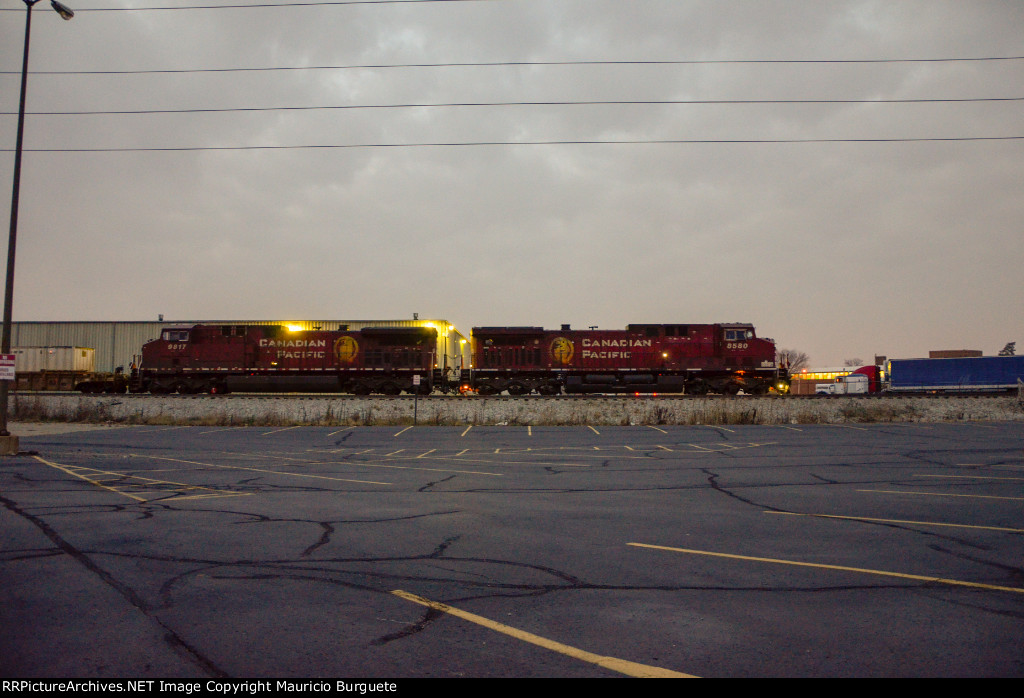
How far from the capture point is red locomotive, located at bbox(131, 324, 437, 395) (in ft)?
110

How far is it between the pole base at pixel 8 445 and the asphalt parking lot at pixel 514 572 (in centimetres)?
317

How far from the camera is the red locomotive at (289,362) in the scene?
3362 cm

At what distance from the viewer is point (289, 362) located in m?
33.9

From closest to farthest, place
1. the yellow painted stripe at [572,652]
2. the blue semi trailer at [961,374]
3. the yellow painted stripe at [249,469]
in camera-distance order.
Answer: the yellow painted stripe at [572,652] → the yellow painted stripe at [249,469] → the blue semi trailer at [961,374]

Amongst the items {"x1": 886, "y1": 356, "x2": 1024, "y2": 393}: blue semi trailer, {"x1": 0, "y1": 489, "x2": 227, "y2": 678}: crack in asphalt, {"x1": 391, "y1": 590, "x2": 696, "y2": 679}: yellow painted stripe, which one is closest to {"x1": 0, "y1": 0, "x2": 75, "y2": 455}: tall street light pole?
{"x1": 0, "y1": 489, "x2": 227, "y2": 678}: crack in asphalt

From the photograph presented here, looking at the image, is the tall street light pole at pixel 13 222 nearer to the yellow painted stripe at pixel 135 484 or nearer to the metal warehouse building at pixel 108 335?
the yellow painted stripe at pixel 135 484

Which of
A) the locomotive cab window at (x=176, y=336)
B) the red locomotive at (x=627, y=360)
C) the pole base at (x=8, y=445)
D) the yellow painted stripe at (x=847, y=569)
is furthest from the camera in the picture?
the locomotive cab window at (x=176, y=336)

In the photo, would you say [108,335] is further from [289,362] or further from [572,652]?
[572,652]

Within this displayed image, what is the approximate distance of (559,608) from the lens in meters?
4.85

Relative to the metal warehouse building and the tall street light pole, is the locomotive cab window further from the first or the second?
the metal warehouse building

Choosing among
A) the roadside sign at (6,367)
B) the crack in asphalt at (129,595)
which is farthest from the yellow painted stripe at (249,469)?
the crack in asphalt at (129,595)

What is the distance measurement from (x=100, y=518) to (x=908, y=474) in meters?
13.8
